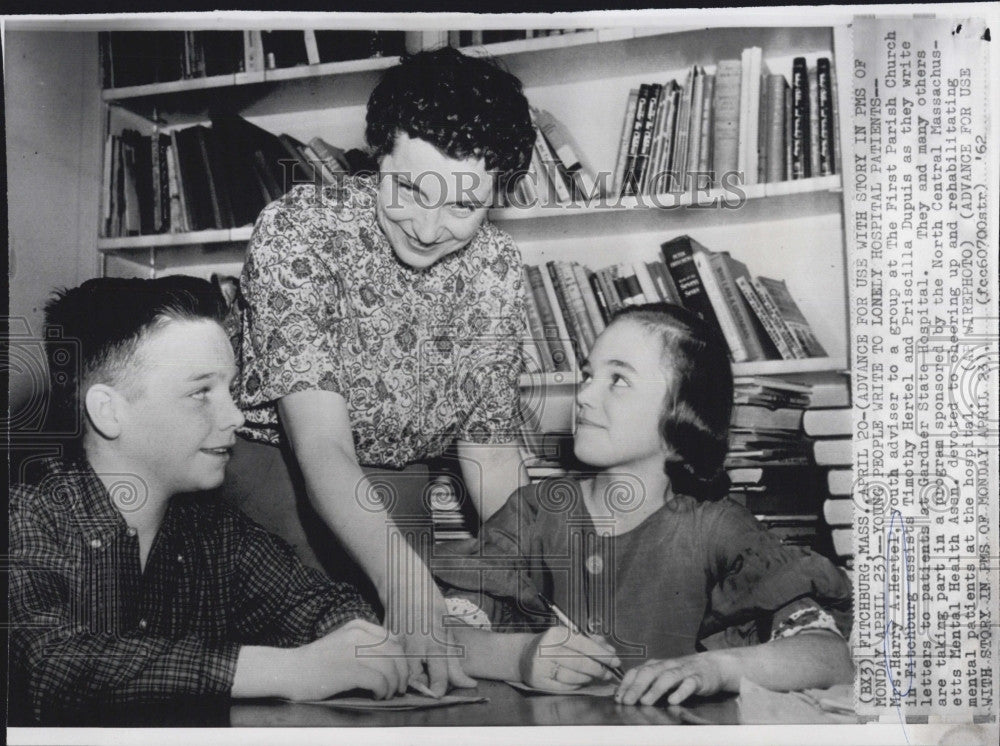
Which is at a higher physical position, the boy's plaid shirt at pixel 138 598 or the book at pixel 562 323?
the book at pixel 562 323

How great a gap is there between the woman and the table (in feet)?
0.18

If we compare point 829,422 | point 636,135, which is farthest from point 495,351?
point 829,422

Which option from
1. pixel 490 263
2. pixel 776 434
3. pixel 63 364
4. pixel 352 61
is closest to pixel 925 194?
pixel 776 434

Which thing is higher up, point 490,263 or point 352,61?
point 352,61

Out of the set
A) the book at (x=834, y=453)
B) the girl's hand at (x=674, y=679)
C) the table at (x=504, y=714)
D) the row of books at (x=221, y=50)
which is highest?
the row of books at (x=221, y=50)

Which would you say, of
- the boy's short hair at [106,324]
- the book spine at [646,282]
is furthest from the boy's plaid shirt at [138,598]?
the book spine at [646,282]

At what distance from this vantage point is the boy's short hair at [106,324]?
115 cm

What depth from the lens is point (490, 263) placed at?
Result: 1.17 metres

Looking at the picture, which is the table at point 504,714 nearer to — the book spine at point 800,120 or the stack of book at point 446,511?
the stack of book at point 446,511

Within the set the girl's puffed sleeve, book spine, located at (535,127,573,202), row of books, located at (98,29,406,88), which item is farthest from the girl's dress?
row of books, located at (98,29,406,88)

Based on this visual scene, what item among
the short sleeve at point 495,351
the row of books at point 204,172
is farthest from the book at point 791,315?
the row of books at point 204,172

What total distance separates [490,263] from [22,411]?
71 centimetres

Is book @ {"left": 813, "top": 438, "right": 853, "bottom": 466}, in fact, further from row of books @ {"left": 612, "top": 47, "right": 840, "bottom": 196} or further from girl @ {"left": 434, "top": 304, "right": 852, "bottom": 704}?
row of books @ {"left": 612, "top": 47, "right": 840, "bottom": 196}

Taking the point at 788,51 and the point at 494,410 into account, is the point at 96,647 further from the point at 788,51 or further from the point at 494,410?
the point at 788,51
